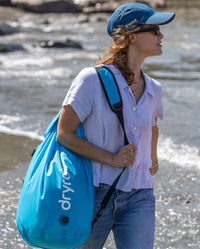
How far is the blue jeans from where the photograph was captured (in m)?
2.89

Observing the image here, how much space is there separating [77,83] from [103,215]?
682 millimetres

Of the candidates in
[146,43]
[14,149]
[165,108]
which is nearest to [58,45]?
[165,108]

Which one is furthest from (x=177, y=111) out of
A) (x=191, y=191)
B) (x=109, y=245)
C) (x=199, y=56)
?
(x=199, y=56)

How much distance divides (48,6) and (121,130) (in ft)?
119

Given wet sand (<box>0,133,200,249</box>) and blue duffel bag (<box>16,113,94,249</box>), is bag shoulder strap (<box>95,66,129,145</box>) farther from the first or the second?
wet sand (<box>0,133,200,249</box>)

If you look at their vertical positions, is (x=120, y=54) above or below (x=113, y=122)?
above

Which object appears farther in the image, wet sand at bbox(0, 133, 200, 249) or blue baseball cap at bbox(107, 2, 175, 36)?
wet sand at bbox(0, 133, 200, 249)

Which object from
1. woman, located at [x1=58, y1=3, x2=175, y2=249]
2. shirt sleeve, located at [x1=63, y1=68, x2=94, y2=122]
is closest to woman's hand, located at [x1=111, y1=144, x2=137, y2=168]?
woman, located at [x1=58, y1=3, x2=175, y2=249]

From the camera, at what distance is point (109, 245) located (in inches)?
180

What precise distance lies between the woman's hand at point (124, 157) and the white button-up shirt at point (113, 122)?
0.15ft

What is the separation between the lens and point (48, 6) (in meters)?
38.0

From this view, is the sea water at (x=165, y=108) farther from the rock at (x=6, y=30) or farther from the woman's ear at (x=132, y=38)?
the woman's ear at (x=132, y=38)

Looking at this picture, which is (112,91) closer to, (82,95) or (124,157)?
(82,95)

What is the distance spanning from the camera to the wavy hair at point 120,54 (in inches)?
117
